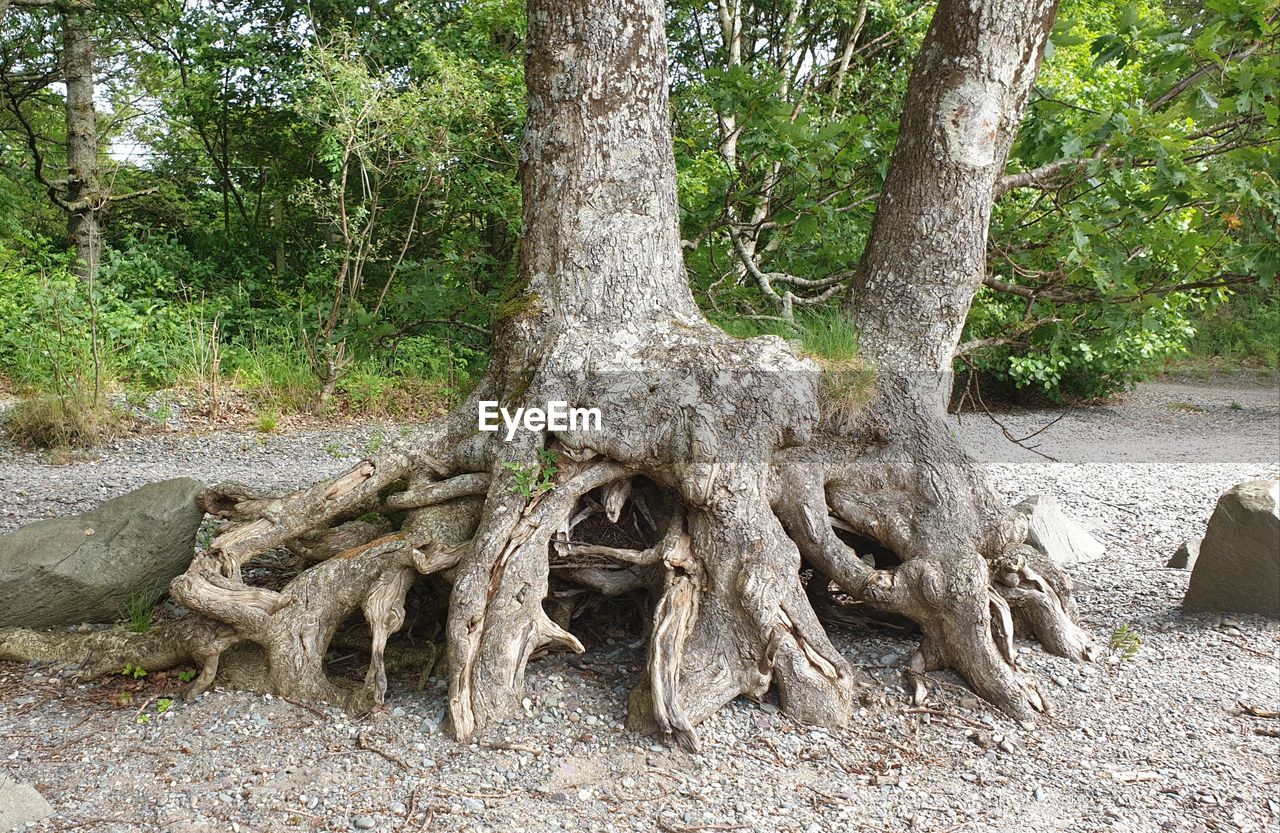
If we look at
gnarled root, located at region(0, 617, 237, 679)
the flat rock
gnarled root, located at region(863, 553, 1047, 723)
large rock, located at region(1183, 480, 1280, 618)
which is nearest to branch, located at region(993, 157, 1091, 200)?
large rock, located at region(1183, 480, 1280, 618)

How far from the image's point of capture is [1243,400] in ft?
46.5

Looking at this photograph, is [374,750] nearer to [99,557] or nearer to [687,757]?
[687,757]

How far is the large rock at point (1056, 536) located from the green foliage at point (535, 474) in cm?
319

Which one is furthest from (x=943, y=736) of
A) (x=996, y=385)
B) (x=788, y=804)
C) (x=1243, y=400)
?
(x=1243, y=400)

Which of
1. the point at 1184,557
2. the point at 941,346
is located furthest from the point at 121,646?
the point at 1184,557

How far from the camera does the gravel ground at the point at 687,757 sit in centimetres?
282

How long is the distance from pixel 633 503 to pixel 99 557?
244 centimetres

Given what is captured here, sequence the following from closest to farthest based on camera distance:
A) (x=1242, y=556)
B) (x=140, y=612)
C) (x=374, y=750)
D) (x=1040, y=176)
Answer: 1. (x=374, y=750)
2. (x=140, y=612)
3. (x=1242, y=556)
4. (x=1040, y=176)

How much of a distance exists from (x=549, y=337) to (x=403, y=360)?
6.27 metres

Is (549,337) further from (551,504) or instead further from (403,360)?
(403,360)

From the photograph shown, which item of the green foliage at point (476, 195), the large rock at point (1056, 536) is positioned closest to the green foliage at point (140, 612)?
the green foliage at point (476, 195)

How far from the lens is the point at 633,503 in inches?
159

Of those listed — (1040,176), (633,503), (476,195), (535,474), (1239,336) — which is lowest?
(633,503)

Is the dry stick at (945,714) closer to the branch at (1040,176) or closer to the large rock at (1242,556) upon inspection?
the large rock at (1242,556)
